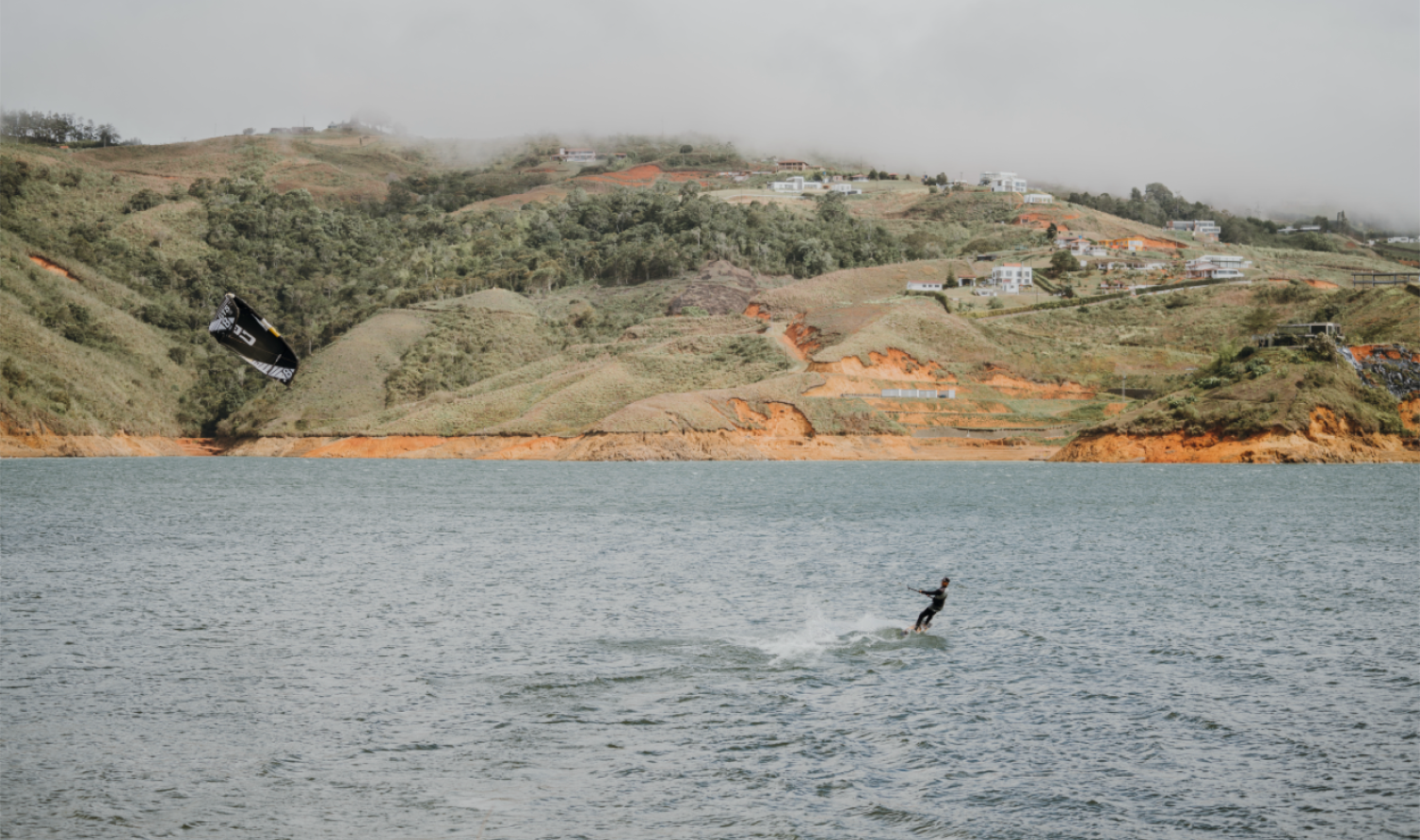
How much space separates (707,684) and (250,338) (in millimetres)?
10956

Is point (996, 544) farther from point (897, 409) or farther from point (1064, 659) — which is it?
point (897, 409)

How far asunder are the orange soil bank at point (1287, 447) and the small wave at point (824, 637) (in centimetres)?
8415

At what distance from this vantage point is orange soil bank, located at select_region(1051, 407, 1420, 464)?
333 feet

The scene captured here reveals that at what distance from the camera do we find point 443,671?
950 inches

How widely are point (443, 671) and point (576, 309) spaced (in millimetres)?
156287

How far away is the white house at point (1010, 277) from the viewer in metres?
175

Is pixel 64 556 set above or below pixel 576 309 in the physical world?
below

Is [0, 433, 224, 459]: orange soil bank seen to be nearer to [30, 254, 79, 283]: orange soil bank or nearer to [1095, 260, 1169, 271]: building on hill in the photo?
[30, 254, 79, 283]: orange soil bank

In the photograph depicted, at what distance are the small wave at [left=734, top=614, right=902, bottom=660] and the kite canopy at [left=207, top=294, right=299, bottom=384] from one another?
11.6m

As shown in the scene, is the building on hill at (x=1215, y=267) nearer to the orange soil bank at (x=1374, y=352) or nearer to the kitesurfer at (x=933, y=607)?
the orange soil bank at (x=1374, y=352)

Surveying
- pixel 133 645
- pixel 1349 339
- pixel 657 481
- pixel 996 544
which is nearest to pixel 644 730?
pixel 133 645

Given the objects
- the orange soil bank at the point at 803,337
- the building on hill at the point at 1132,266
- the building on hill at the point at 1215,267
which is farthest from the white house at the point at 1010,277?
the orange soil bank at the point at 803,337

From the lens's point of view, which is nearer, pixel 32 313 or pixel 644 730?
pixel 644 730

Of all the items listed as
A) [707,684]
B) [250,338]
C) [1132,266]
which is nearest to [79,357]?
[250,338]
